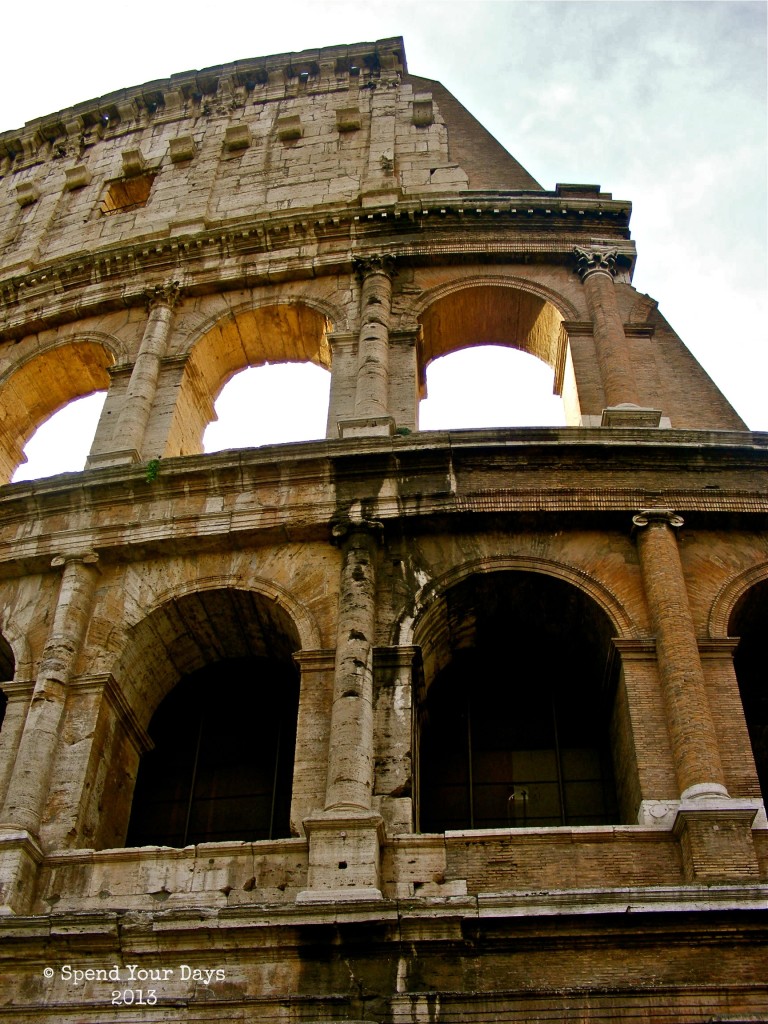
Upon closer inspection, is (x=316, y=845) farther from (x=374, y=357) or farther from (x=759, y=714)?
(x=374, y=357)

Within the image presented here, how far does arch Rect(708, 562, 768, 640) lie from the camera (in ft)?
36.8

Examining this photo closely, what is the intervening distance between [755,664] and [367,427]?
503 cm

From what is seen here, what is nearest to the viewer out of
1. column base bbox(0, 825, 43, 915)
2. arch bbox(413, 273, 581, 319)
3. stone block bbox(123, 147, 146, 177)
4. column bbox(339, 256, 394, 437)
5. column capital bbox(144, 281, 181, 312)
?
column base bbox(0, 825, 43, 915)

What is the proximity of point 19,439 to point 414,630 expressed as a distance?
8.21 m

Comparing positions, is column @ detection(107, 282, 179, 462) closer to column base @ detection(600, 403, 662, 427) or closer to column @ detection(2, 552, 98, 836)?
column @ detection(2, 552, 98, 836)

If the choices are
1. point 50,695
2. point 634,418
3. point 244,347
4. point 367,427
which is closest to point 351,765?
point 50,695

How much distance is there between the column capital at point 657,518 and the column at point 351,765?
2.72 metres

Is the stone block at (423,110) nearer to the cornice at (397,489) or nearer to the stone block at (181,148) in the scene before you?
the stone block at (181,148)

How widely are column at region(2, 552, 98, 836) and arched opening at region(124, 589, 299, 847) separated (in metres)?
0.68

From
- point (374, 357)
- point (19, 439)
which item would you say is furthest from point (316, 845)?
point (19, 439)

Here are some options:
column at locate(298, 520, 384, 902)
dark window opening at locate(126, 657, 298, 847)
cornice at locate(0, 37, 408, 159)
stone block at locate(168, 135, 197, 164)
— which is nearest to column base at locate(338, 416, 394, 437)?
column at locate(298, 520, 384, 902)

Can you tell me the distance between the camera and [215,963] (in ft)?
29.0

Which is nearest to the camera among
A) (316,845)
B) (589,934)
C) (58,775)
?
(589,934)

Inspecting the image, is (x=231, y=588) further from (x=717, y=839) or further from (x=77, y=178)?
(x=77, y=178)
